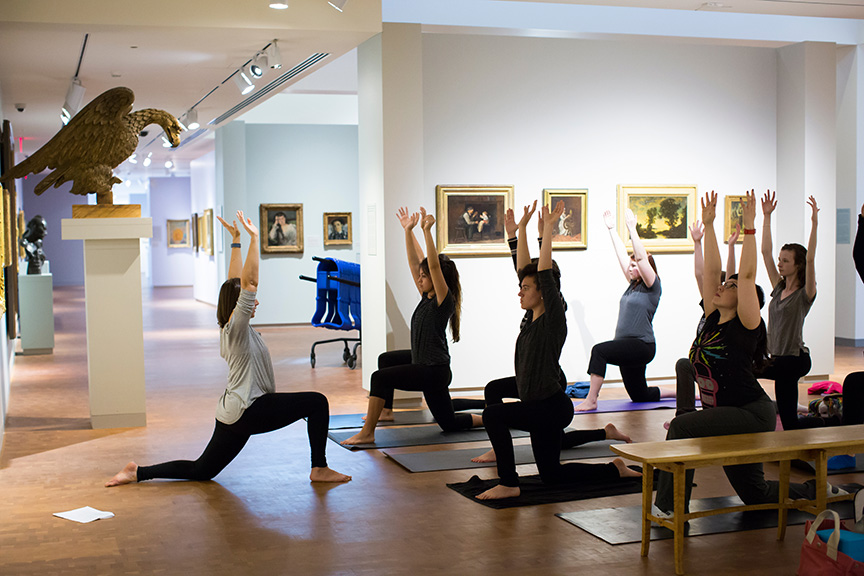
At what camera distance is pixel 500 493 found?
586 cm

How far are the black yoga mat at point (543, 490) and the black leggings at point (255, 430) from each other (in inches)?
39.8

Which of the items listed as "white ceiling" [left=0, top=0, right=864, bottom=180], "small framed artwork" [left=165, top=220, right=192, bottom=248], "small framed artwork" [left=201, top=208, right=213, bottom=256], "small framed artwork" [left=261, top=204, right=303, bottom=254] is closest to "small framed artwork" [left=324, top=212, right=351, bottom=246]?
"small framed artwork" [left=261, top=204, right=303, bottom=254]

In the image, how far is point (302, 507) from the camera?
5820 millimetres

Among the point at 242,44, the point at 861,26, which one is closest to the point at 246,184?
the point at 242,44

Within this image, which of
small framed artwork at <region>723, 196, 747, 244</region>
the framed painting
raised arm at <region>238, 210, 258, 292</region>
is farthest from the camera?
small framed artwork at <region>723, 196, 747, 244</region>

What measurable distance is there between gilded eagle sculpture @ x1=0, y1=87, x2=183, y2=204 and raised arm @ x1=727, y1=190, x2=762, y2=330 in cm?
540

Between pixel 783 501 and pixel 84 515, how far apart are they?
13.7 feet

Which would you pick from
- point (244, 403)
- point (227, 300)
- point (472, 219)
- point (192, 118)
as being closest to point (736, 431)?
point (244, 403)

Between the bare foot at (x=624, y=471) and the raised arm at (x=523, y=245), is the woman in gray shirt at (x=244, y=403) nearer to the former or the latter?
the raised arm at (x=523, y=245)

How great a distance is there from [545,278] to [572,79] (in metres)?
5.50

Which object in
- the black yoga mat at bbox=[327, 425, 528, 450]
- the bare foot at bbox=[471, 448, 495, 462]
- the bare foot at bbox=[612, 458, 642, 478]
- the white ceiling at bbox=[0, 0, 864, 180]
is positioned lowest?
the black yoga mat at bbox=[327, 425, 528, 450]

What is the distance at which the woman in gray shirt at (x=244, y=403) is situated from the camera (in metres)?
6.05

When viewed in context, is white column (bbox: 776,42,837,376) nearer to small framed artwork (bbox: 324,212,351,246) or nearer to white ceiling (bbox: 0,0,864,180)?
white ceiling (bbox: 0,0,864,180)

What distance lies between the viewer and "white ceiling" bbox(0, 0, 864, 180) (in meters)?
8.34
